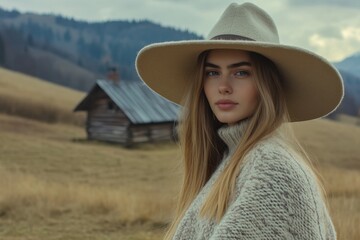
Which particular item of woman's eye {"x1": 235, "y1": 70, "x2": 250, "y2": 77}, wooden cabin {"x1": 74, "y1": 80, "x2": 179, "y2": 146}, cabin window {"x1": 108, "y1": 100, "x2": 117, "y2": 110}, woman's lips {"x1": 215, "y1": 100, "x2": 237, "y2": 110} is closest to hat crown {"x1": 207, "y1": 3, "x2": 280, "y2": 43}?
woman's eye {"x1": 235, "y1": 70, "x2": 250, "y2": 77}

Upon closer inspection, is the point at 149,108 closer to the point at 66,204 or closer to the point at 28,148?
the point at 28,148

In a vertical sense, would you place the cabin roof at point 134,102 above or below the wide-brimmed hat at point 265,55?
below

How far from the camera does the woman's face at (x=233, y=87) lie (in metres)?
1.89

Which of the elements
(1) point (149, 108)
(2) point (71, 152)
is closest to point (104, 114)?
(1) point (149, 108)

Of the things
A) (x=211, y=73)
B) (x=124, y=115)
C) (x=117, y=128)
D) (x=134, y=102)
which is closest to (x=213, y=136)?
(x=211, y=73)

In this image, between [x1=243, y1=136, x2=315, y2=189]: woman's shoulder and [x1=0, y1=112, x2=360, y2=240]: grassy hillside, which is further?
[x1=0, y1=112, x2=360, y2=240]: grassy hillside

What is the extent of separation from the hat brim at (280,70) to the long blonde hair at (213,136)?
0.27ft

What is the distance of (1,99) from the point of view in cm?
3503

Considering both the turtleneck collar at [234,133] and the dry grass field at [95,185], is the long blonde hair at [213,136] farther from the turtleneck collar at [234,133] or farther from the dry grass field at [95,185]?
the dry grass field at [95,185]

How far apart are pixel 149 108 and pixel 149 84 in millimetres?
25580

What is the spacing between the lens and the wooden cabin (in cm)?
2667

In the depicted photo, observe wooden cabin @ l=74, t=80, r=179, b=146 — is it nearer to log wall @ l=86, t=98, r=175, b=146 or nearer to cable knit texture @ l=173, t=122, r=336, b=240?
log wall @ l=86, t=98, r=175, b=146

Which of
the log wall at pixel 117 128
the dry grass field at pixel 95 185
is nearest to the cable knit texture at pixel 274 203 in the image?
the dry grass field at pixel 95 185

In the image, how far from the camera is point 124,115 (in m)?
26.8
